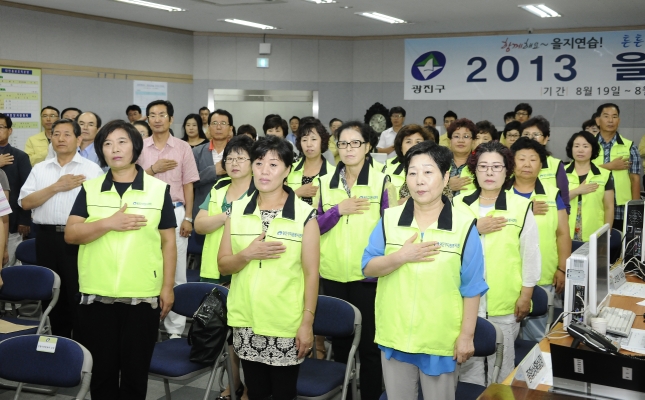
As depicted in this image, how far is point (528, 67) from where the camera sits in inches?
447

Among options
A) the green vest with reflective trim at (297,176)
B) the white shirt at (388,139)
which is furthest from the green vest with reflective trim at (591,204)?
the white shirt at (388,139)

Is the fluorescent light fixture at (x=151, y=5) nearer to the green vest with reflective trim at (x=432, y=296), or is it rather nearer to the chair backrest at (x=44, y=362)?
the chair backrest at (x=44, y=362)

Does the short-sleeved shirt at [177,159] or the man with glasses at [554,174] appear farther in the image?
the short-sleeved shirt at [177,159]

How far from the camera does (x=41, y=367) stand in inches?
119

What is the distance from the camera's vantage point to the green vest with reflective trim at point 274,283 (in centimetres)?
309

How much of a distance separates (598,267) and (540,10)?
6853 millimetres

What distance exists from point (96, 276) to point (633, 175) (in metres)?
5.88

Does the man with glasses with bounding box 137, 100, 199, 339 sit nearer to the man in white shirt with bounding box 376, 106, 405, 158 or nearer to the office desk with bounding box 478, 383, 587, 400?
the office desk with bounding box 478, 383, 587, 400

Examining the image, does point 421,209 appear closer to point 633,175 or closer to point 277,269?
point 277,269

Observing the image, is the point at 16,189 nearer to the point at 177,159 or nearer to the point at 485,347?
the point at 177,159

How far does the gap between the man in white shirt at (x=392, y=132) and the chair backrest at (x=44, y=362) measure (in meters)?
7.26

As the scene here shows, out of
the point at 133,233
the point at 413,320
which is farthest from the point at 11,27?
the point at 413,320

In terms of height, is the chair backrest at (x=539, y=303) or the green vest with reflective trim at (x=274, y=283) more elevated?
the green vest with reflective trim at (x=274, y=283)

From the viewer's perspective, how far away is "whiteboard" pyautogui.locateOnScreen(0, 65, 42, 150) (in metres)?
9.20
